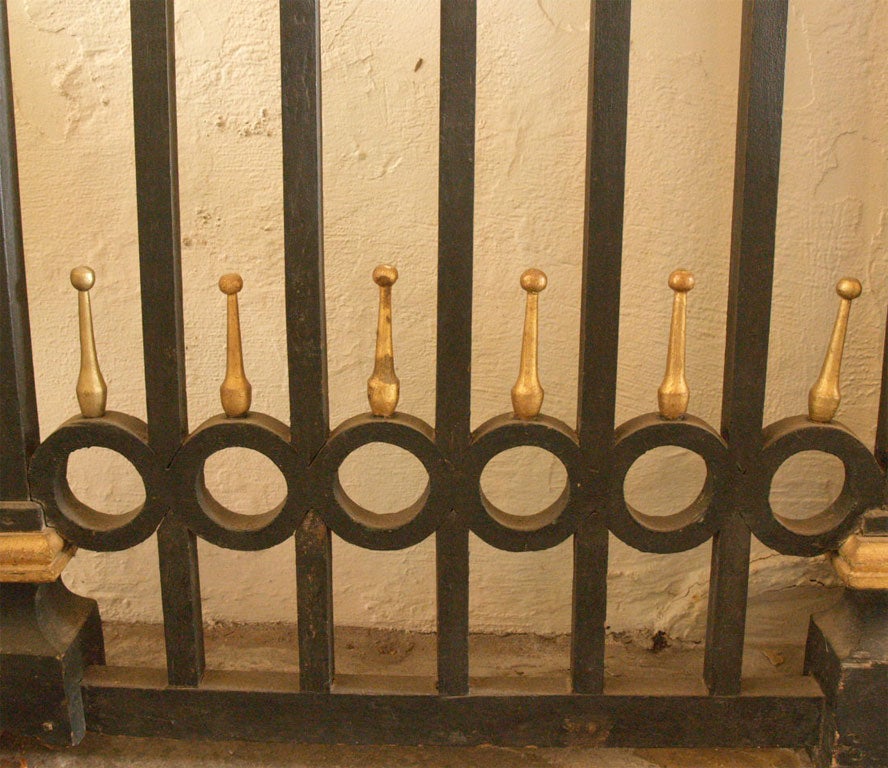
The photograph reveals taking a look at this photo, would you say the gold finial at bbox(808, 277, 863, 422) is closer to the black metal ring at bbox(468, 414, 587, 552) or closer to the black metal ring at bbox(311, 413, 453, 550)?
the black metal ring at bbox(468, 414, 587, 552)

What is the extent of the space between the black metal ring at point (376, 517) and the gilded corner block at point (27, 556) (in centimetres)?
25

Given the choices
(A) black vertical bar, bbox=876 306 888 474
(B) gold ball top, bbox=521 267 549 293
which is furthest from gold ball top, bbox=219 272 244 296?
(A) black vertical bar, bbox=876 306 888 474

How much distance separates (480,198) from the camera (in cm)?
109

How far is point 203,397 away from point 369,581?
310 millimetres

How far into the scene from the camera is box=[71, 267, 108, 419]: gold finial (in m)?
0.84

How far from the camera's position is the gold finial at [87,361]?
842 millimetres

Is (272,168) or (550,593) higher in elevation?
(272,168)

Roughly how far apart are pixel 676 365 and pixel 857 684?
337 mm

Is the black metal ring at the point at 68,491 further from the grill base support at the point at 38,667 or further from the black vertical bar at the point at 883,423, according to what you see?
the black vertical bar at the point at 883,423

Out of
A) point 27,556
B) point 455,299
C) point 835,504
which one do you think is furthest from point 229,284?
point 835,504

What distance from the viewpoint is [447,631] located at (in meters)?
0.91

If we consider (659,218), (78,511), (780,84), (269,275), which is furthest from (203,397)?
(780,84)

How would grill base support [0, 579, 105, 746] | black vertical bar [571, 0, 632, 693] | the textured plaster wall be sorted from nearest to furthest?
1. black vertical bar [571, 0, 632, 693]
2. grill base support [0, 579, 105, 746]
3. the textured plaster wall

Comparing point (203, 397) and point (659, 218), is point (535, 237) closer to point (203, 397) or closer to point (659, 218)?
point (659, 218)
